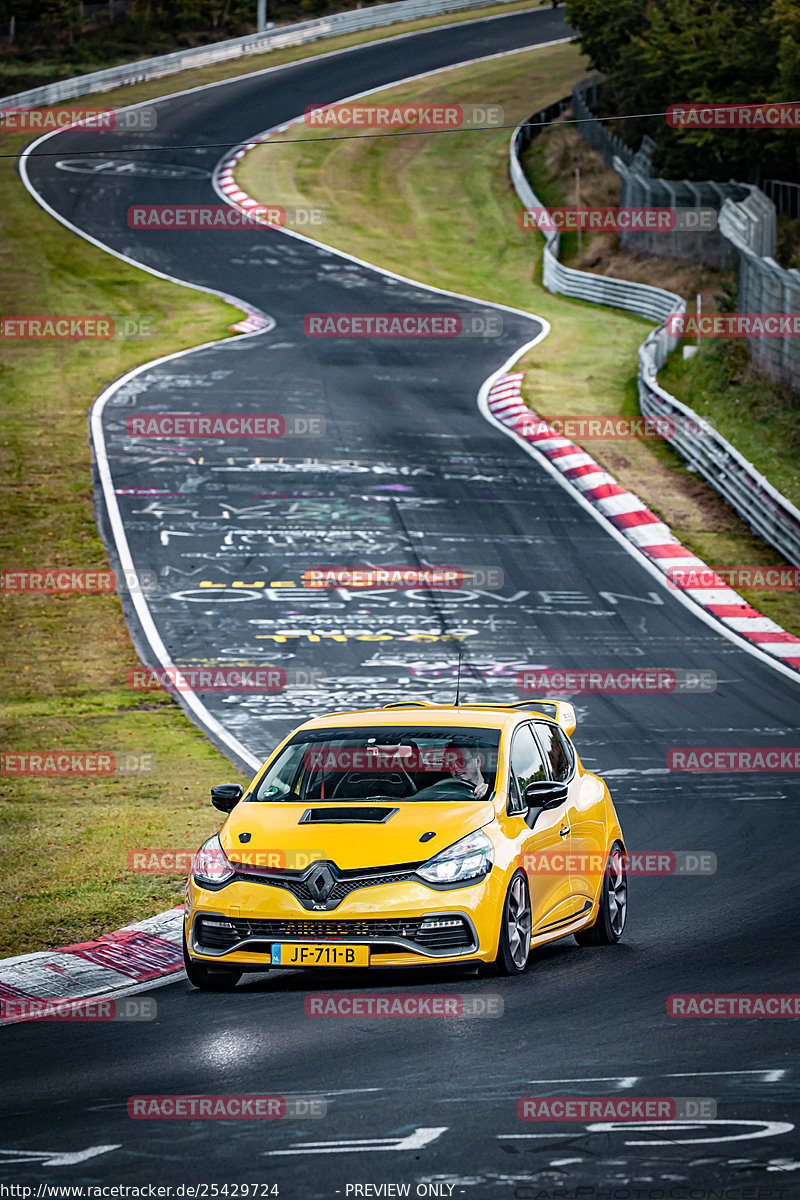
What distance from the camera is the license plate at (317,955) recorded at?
28.8 ft

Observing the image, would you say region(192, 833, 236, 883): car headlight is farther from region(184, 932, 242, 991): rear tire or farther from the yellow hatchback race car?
region(184, 932, 242, 991): rear tire

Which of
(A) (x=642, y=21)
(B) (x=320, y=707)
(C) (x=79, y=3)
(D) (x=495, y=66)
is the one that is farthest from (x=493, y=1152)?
(C) (x=79, y=3)

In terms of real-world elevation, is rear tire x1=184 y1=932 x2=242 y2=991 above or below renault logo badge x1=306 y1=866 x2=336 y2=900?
below

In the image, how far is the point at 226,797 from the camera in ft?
32.2

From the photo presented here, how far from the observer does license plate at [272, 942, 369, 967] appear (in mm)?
8789

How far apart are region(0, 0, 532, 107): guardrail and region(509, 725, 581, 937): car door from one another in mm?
61902

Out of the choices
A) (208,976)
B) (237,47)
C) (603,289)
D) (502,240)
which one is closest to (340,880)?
(208,976)

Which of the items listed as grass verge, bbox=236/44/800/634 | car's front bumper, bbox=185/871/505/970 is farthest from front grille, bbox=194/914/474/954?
grass verge, bbox=236/44/800/634

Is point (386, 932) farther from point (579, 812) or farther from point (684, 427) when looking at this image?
point (684, 427)

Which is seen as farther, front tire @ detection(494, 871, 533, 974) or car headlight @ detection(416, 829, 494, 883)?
front tire @ detection(494, 871, 533, 974)

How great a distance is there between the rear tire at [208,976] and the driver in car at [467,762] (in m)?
1.72

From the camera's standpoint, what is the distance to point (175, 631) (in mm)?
23203

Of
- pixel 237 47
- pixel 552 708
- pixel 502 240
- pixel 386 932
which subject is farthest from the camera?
pixel 237 47

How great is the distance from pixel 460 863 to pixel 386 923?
521mm
